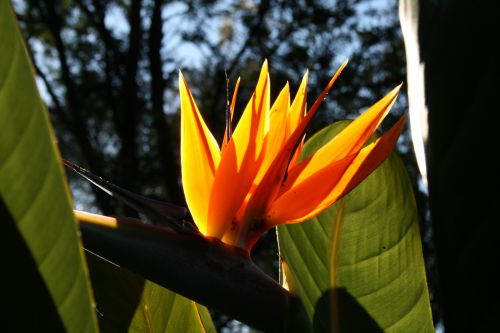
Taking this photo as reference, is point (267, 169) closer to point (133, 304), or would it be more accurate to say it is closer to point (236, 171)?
point (236, 171)

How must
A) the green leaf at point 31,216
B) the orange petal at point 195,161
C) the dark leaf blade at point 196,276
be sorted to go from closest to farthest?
the green leaf at point 31,216
the dark leaf blade at point 196,276
the orange petal at point 195,161

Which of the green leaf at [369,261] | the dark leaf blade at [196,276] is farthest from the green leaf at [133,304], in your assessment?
the dark leaf blade at [196,276]

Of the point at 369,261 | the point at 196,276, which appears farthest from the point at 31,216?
the point at 369,261

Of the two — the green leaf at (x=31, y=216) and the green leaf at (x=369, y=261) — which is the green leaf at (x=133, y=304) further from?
the green leaf at (x=31, y=216)

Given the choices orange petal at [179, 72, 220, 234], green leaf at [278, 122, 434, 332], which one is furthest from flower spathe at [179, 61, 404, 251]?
green leaf at [278, 122, 434, 332]

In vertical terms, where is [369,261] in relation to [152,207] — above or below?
below

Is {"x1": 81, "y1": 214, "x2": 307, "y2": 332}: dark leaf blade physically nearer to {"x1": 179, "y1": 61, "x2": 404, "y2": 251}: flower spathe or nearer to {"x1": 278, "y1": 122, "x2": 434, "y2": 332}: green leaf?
{"x1": 179, "y1": 61, "x2": 404, "y2": 251}: flower spathe
